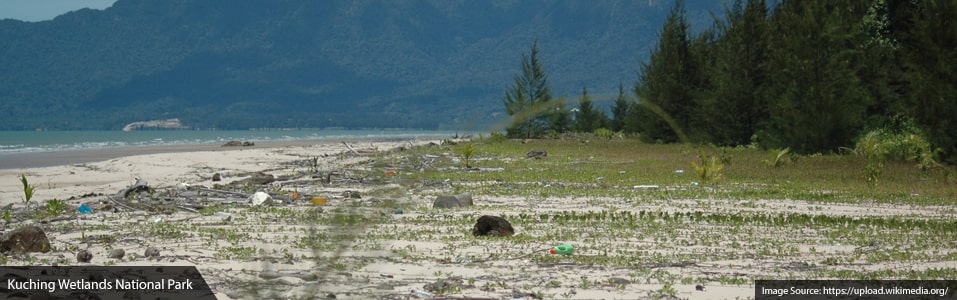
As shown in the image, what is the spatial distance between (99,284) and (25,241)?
2194mm

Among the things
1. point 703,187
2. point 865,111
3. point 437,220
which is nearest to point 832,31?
point 865,111

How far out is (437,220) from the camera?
9.84 metres

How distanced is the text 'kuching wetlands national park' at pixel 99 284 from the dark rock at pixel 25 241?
1.69 m

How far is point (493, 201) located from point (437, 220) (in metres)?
2.81

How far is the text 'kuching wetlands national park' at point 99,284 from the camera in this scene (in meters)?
5.66

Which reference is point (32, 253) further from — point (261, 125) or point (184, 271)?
point (261, 125)

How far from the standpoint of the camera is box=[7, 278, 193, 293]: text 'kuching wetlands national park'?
5660mm

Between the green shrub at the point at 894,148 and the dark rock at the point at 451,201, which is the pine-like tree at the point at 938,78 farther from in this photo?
the dark rock at the point at 451,201

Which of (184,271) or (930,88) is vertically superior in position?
(930,88)

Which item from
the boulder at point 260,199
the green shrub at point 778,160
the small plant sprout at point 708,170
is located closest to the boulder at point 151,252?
the boulder at point 260,199

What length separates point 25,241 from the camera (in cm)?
748

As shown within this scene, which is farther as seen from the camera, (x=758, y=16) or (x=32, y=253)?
(x=758, y=16)
